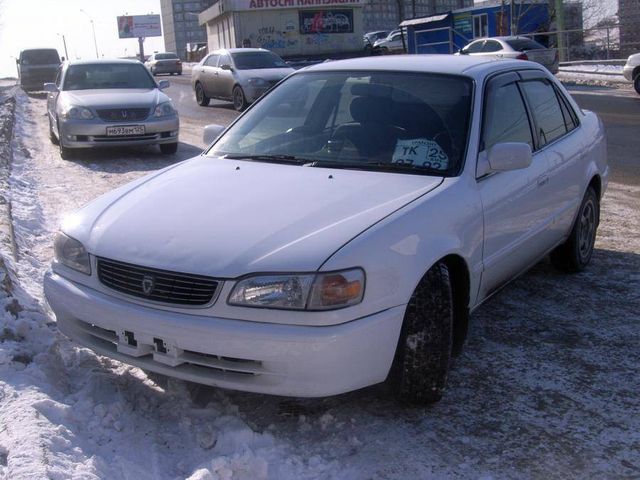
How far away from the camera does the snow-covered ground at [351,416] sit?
3.07 metres

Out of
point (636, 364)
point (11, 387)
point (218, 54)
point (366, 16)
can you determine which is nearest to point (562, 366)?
point (636, 364)

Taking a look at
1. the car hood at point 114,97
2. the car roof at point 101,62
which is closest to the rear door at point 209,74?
the car roof at point 101,62

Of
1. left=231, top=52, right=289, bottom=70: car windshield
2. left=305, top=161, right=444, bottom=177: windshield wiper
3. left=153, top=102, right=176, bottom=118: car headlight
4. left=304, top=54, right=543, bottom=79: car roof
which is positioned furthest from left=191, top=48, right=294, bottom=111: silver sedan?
left=305, top=161, right=444, bottom=177: windshield wiper

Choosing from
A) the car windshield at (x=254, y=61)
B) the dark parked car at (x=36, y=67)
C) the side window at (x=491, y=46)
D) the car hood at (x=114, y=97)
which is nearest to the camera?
the car hood at (x=114, y=97)

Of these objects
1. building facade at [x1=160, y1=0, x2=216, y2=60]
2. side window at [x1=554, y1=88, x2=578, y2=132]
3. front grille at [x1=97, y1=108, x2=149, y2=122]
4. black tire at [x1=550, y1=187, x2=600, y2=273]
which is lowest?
black tire at [x1=550, y1=187, x2=600, y2=273]

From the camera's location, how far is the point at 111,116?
11336 mm

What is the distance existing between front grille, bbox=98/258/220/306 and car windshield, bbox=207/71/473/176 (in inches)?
50.0

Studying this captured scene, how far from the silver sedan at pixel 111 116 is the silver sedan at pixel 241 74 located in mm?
6180

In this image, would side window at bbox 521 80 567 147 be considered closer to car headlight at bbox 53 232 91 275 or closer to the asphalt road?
car headlight at bbox 53 232 91 275

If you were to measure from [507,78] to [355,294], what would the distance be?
232cm

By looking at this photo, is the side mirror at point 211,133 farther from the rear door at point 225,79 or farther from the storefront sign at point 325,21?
the storefront sign at point 325,21

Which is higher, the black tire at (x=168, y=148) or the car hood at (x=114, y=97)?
the car hood at (x=114, y=97)

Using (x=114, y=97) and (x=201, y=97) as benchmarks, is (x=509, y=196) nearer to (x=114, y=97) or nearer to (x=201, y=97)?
(x=114, y=97)

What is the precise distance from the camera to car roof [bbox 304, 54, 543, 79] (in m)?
4.56
